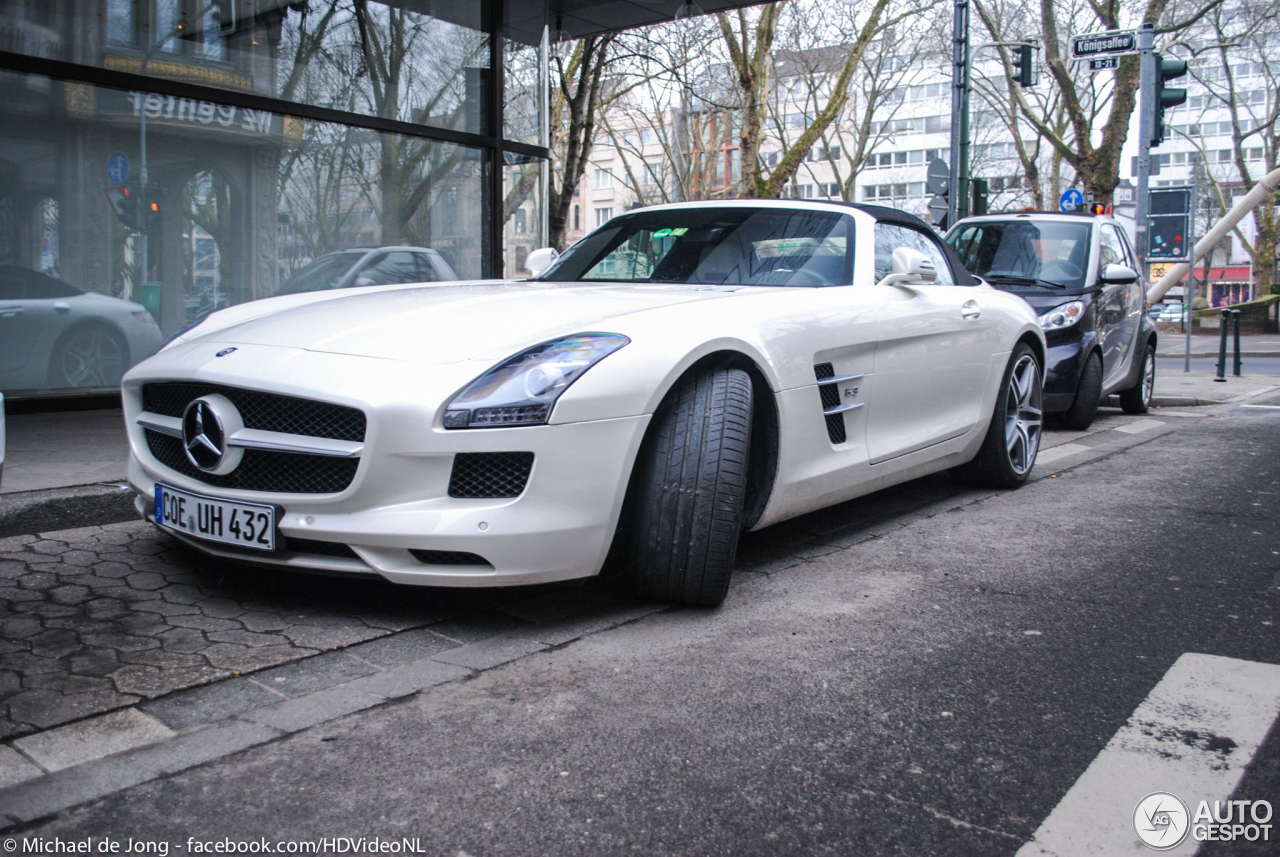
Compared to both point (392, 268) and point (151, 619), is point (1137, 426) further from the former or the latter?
point (151, 619)

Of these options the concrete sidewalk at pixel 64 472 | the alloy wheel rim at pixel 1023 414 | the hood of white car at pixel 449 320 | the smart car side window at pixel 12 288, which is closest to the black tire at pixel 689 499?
the hood of white car at pixel 449 320

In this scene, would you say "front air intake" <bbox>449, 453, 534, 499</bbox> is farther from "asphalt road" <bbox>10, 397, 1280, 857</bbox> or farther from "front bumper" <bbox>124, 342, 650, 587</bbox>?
"asphalt road" <bbox>10, 397, 1280, 857</bbox>

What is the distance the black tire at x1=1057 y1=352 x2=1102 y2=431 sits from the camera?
336 inches

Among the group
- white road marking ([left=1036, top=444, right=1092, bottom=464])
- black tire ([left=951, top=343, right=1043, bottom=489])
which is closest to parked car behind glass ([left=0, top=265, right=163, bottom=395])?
black tire ([left=951, top=343, right=1043, bottom=489])

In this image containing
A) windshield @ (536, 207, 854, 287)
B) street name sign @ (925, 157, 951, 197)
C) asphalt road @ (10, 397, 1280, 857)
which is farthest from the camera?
street name sign @ (925, 157, 951, 197)

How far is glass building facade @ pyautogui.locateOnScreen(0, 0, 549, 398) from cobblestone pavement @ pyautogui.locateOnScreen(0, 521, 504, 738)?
205 inches

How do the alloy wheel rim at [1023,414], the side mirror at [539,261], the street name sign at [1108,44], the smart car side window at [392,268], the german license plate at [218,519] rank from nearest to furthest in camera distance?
the german license plate at [218,519], the side mirror at [539,261], the alloy wheel rim at [1023,414], the smart car side window at [392,268], the street name sign at [1108,44]

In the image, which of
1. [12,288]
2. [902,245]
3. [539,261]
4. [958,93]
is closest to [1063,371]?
[902,245]

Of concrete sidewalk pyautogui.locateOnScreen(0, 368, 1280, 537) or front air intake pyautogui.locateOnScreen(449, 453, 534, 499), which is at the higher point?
front air intake pyautogui.locateOnScreen(449, 453, 534, 499)

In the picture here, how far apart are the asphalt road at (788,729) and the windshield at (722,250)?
3.68 ft

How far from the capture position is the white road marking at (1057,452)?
22.8 ft

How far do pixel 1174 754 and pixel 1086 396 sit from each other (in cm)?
659

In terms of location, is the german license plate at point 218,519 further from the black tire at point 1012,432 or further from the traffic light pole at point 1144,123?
the traffic light pole at point 1144,123

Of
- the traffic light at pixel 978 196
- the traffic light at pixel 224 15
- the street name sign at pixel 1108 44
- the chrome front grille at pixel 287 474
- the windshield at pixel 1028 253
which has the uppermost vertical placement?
the street name sign at pixel 1108 44
